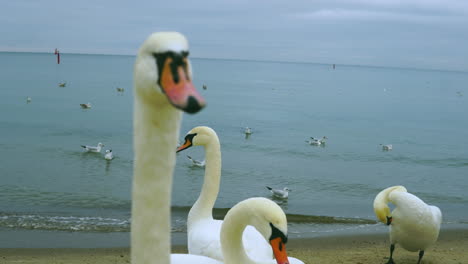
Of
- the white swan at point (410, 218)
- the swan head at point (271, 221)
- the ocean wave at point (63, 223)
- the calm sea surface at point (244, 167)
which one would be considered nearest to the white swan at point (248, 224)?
the swan head at point (271, 221)

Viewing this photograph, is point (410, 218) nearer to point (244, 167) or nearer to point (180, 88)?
point (180, 88)

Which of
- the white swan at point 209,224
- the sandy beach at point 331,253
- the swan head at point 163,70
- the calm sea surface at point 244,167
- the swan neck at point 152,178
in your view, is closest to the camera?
the swan head at point 163,70

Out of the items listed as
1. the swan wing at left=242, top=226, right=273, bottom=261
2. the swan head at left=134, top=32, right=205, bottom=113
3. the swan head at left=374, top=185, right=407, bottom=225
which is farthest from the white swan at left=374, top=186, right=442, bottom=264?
the swan head at left=134, top=32, right=205, bottom=113

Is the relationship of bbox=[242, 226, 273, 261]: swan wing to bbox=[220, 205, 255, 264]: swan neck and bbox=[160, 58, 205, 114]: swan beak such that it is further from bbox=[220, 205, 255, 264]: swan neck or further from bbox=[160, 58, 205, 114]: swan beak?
bbox=[160, 58, 205, 114]: swan beak

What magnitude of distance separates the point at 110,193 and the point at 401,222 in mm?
9963

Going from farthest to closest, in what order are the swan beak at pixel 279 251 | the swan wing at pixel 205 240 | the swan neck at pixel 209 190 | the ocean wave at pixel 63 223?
the ocean wave at pixel 63 223, the swan neck at pixel 209 190, the swan wing at pixel 205 240, the swan beak at pixel 279 251

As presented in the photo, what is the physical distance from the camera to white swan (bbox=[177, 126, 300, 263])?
5680mm

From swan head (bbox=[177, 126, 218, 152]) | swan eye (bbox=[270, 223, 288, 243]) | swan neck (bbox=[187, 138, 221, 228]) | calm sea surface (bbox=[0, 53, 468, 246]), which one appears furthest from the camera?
calm sea surface (bbox=[0, 53, 468, 246])

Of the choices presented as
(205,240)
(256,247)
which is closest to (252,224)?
(256,247)

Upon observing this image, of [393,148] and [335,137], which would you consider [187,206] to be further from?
[335,137]

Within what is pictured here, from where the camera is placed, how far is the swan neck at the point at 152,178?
2121 mm

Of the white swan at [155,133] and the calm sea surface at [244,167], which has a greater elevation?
the white swan at [155,133]

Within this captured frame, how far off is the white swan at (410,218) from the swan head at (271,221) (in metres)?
4.67

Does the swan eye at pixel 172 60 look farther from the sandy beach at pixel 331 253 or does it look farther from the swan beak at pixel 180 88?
the sandy beach at pixel 331 253
